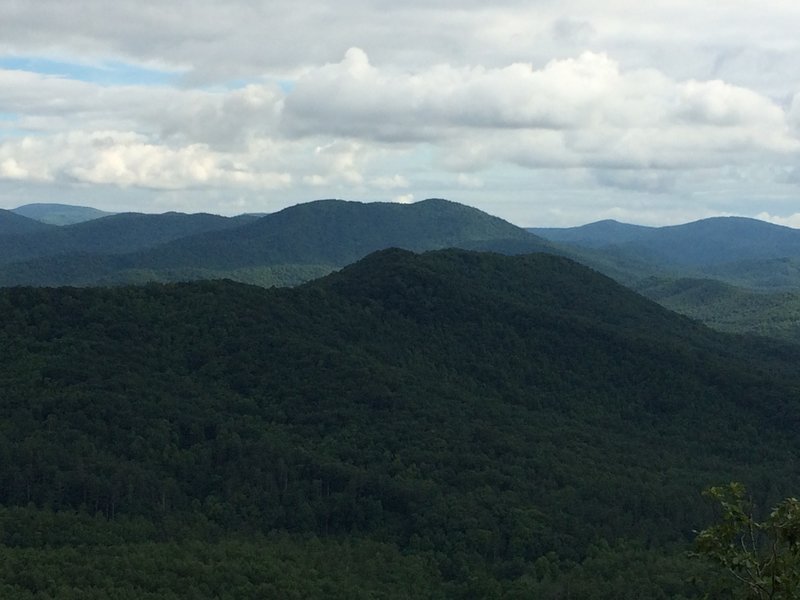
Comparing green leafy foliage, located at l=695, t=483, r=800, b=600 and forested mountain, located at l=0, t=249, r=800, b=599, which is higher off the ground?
green leafy foliage, located at l=695, t=483, r=800, b=600

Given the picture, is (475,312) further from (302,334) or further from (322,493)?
(322,493)

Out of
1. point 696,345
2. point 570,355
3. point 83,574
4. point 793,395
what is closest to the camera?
point 83,574

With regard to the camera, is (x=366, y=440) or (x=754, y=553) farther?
(x=366, y=440)

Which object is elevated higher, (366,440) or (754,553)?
(754,553)

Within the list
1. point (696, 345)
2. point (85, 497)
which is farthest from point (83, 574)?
point (696, 345)

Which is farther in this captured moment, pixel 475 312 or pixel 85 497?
pixel 475 312

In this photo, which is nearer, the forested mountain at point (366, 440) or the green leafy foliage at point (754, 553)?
the green leafy foliage at point (754, 553)

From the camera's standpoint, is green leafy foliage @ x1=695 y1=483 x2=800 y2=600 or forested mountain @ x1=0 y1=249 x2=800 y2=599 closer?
green leafy foliage @ x1=695 y1=483 x2=800 y2=600

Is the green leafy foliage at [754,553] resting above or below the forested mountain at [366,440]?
above
